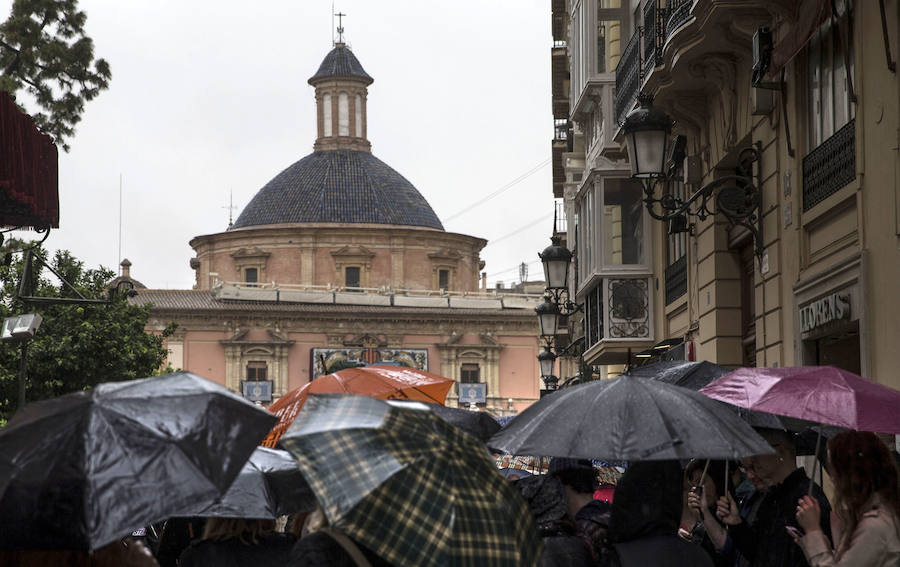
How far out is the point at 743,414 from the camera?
854cm

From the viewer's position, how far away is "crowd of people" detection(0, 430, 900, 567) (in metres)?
4.59

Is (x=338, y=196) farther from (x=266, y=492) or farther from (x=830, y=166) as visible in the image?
(x=266, y=492)

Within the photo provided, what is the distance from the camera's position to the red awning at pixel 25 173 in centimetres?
1402

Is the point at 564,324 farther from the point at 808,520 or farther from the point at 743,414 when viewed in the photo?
the point at 808,520

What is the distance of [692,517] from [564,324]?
37172 millimetres

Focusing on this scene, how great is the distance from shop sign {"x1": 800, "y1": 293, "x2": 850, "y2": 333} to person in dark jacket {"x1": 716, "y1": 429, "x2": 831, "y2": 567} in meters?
5.06

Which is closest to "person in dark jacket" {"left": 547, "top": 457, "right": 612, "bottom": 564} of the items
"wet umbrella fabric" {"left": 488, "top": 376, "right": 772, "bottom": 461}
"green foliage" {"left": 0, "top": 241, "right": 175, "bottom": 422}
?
"wet umbrella fabric" {"left": 488, "top": 376, "right": 772, "bottom": 461}

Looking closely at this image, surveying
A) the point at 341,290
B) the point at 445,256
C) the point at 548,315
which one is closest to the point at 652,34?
the point at 548,315

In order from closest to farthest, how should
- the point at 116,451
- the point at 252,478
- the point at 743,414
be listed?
the point at 116,451 < the point at 252,478 < the point at 743,414

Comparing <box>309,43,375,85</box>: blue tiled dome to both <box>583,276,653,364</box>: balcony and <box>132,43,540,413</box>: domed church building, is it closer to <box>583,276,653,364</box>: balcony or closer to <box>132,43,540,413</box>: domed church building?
<box>132,43,540,413</box>: domed church building

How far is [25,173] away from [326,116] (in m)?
66.4

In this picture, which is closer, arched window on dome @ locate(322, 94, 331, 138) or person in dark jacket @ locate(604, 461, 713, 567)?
person in dark jacket @ locate(604, 461, 713, 567)

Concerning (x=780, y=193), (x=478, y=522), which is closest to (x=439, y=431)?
(x=478, y=522)

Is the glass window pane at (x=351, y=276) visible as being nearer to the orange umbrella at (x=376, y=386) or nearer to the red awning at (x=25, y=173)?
the red awning at (x=25, y=173)
